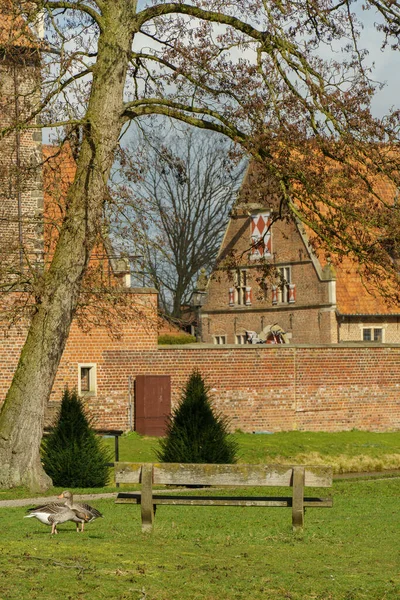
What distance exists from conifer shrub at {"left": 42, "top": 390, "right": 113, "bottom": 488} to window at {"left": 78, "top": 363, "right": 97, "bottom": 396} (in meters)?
9.14

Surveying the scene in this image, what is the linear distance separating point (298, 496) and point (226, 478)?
0.70 metres

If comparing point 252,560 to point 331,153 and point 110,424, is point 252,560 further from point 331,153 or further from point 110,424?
point 110,424

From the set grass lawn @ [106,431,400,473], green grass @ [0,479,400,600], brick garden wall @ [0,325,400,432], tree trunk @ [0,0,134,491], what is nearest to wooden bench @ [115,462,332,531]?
green grass @ [0,479,400,600]

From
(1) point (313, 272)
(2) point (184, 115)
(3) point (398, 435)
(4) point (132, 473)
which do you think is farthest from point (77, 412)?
(1) point (313, 272)

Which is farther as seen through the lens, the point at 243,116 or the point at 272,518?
the point at 243,116

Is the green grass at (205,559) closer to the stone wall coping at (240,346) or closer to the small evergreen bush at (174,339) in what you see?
the stone wall coping at (240,346)

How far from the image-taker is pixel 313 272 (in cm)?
4284

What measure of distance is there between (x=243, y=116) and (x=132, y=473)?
23.6ft

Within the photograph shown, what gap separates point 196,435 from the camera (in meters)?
19.6

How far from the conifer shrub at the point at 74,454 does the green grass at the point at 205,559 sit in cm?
544

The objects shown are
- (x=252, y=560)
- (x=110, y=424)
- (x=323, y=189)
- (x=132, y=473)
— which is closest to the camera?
(x=252, y=560)

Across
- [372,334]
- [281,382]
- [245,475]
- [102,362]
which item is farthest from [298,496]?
[372,334]

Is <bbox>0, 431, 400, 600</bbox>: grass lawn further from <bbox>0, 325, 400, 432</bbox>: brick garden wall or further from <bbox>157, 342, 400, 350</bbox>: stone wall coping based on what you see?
<bbox>157, 342, 400, 350</bbox>: stone wall coping

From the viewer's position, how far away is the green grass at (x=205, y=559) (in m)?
7.34
